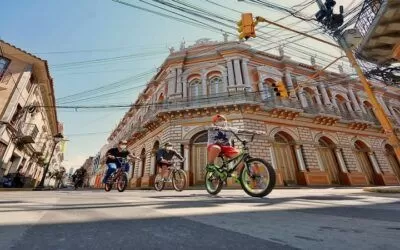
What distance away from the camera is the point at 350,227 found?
1.23 metres

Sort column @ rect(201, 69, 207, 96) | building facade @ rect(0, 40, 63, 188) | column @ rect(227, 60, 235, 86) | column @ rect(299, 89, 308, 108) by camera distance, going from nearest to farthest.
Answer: building facade @ rect(0, 40, 63, 188), column @ rect(227, 60, 235, 86), column @ rect(201, 69, 207, 96), column @ rect(299, 89, 308, 108)

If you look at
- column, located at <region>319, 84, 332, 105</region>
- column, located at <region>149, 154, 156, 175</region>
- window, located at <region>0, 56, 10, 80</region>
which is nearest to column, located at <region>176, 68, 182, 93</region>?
column, located at <region>149, 154, 156, 175</region>

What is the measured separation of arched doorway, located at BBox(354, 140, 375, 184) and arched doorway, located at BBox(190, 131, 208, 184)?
12.8 m

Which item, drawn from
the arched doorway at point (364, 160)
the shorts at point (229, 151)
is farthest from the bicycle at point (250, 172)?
the arched doorway at point (364, 160)

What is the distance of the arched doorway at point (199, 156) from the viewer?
44.6 feet

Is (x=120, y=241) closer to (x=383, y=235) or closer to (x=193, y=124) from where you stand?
(x=383, y=235)

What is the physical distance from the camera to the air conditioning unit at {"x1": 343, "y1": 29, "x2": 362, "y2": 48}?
26.1 feet

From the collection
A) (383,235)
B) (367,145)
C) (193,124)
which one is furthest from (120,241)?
(367,145)

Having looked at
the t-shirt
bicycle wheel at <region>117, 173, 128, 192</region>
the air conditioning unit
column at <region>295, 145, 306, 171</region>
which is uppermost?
the air conditioning unit

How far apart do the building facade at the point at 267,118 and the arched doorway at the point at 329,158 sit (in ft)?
0.21

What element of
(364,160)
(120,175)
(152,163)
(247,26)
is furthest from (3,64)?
(364,160)

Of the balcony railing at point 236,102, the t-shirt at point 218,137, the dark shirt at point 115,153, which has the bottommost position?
the t-shirt at point 218,137

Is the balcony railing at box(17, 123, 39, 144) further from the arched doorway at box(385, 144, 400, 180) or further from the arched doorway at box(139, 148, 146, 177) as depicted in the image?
the arched doorway at box(385, 144, 400, 180)

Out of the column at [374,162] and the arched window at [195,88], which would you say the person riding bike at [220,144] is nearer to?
the arched window at [195,88]
